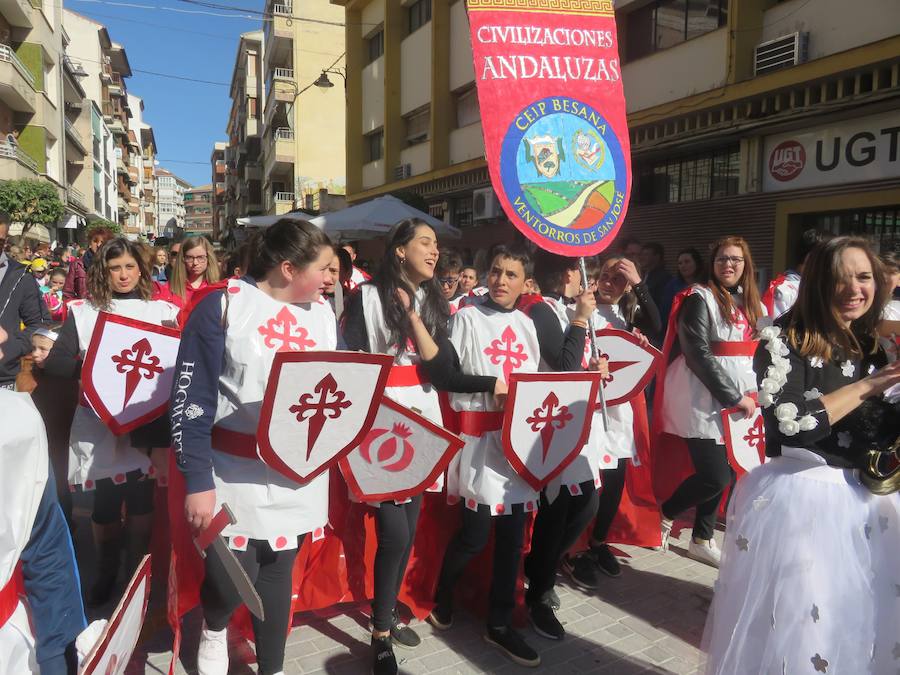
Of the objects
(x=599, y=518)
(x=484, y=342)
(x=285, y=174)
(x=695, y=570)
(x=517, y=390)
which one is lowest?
(x=695, y=570)

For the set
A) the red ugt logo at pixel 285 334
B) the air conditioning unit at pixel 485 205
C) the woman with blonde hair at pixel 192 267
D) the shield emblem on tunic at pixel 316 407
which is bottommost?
the shield emblem on tunic at pixel 316 407

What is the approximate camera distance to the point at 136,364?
3172mm

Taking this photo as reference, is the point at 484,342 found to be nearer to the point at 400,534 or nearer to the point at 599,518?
the point at 400,534

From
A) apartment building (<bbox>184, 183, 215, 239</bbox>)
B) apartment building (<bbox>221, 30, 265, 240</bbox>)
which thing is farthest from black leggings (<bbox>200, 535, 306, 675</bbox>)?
apartment building (<bbox>184, 183, 215, 239</bbox>)

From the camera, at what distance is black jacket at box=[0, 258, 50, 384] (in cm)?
374

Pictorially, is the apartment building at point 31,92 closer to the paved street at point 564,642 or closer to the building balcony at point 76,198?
the building balcony at point 76,198

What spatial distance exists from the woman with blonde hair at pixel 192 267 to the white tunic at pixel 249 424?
2.63 m

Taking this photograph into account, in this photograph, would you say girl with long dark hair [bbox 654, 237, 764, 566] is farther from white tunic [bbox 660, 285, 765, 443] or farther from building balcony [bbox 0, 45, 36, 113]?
building balcony [bbox 0, 45, 36, 113]

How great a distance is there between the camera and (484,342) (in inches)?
118

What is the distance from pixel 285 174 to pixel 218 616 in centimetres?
3256

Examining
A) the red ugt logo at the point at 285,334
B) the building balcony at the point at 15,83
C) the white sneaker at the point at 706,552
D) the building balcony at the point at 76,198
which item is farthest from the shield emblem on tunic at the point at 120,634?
the building balcony at the point at 76,198

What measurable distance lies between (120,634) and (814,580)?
6.16ft

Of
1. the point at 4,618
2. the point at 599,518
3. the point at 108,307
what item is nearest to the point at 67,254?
the point at 108,307

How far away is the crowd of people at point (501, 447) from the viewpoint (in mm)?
2096
